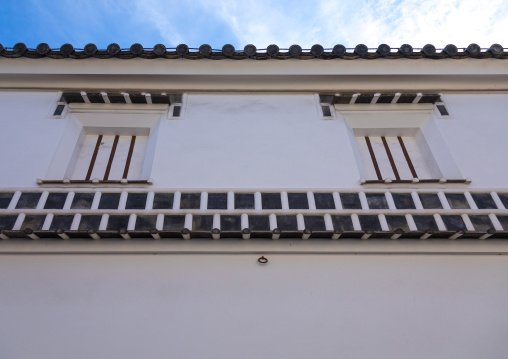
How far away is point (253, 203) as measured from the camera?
14.7ft

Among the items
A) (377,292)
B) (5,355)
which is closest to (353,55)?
(377,292)

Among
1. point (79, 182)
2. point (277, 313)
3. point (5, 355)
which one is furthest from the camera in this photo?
point (79, 182)

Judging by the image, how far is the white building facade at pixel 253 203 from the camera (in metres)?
3.71

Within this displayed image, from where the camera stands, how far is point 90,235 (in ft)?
13.6

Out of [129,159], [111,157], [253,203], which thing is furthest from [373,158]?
[111,157]

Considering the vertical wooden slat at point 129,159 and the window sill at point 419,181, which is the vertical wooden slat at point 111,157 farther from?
the window sill at point 419,181

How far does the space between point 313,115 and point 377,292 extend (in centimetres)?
281

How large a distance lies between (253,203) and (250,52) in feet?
9.13

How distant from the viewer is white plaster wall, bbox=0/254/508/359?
3.57 metres

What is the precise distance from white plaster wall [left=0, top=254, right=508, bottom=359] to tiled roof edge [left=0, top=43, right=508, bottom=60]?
328 cm

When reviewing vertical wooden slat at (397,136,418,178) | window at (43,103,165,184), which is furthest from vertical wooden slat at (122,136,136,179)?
vertical wooden slat at (397,136,418,178)

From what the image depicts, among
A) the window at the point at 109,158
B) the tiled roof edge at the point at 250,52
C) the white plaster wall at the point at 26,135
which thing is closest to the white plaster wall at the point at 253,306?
the white plaster wall at the point at 26,135

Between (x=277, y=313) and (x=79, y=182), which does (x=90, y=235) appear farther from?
(x=277, y=313)

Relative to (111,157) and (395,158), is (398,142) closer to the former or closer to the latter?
(395,158)
